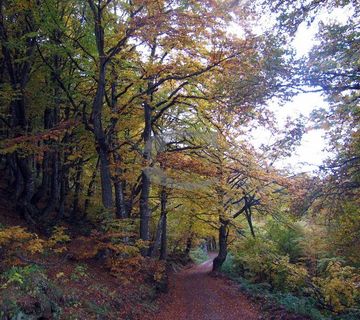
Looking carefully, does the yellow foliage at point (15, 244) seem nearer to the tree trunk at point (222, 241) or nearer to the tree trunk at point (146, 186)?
the tree trunk at point (146, 186)

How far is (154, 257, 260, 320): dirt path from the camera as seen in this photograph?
1177cm

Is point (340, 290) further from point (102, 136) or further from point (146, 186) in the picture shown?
point (102, 136)

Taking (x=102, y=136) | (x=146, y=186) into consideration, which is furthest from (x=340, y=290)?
(x=102, y=136)

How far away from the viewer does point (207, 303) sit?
45.6ft

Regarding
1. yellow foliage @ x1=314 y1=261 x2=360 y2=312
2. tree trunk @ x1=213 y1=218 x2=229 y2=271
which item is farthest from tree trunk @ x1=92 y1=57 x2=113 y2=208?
tree trunk @ x1=213 y1=218 x2=229 y2=271

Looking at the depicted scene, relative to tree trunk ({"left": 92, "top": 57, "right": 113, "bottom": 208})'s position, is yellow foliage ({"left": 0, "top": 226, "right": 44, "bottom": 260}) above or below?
below

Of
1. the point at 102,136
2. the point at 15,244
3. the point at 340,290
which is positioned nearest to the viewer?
the point at 15,244

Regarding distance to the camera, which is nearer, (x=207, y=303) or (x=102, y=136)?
(x=102, y=136)

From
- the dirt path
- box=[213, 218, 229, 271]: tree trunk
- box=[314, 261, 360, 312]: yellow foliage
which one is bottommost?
the dirt path

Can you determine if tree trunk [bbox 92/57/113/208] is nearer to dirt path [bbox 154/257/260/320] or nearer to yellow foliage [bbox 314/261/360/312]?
dirt path [bbox 154/257/260/320]

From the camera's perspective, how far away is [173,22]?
32.1 ft

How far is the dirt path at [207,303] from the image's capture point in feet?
38.6

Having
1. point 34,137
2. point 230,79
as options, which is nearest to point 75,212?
point 34,137

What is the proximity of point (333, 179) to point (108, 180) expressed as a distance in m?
7.42
